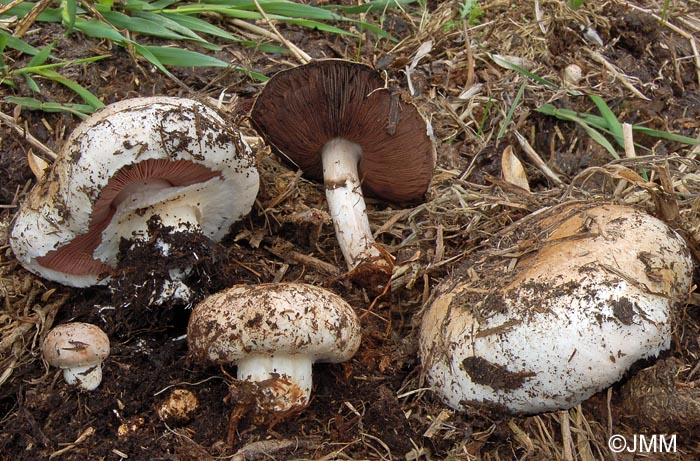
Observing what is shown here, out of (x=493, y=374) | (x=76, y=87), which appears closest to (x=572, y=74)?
(x=493, y=374)

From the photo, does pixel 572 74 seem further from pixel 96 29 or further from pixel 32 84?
pixel 32 84

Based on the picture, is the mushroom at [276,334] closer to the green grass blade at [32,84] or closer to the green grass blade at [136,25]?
the green grass blade at [32,84]

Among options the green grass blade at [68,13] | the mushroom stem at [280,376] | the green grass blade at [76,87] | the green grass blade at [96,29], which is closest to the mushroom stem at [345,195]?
the mushroom stem at [280,376]

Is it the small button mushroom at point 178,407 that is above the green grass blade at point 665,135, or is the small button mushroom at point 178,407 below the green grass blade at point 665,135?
below

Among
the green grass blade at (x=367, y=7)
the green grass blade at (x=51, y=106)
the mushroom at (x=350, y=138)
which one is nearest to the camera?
the mushroom at (x=350, y=138)

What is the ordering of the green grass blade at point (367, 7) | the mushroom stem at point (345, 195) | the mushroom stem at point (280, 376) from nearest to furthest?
the mushroom stem at point (280, 376) < the mushroom stem at point (345, 195) < the green grass blade at point (367, 7)

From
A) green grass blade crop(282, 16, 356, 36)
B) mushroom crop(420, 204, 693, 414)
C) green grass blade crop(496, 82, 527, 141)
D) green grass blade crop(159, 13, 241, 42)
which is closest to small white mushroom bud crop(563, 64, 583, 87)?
green grass blade crop(496, 82, 527, 141)

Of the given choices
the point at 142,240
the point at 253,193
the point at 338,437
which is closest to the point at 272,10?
the point at 253,193

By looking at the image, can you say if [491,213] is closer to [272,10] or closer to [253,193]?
[253,193]
